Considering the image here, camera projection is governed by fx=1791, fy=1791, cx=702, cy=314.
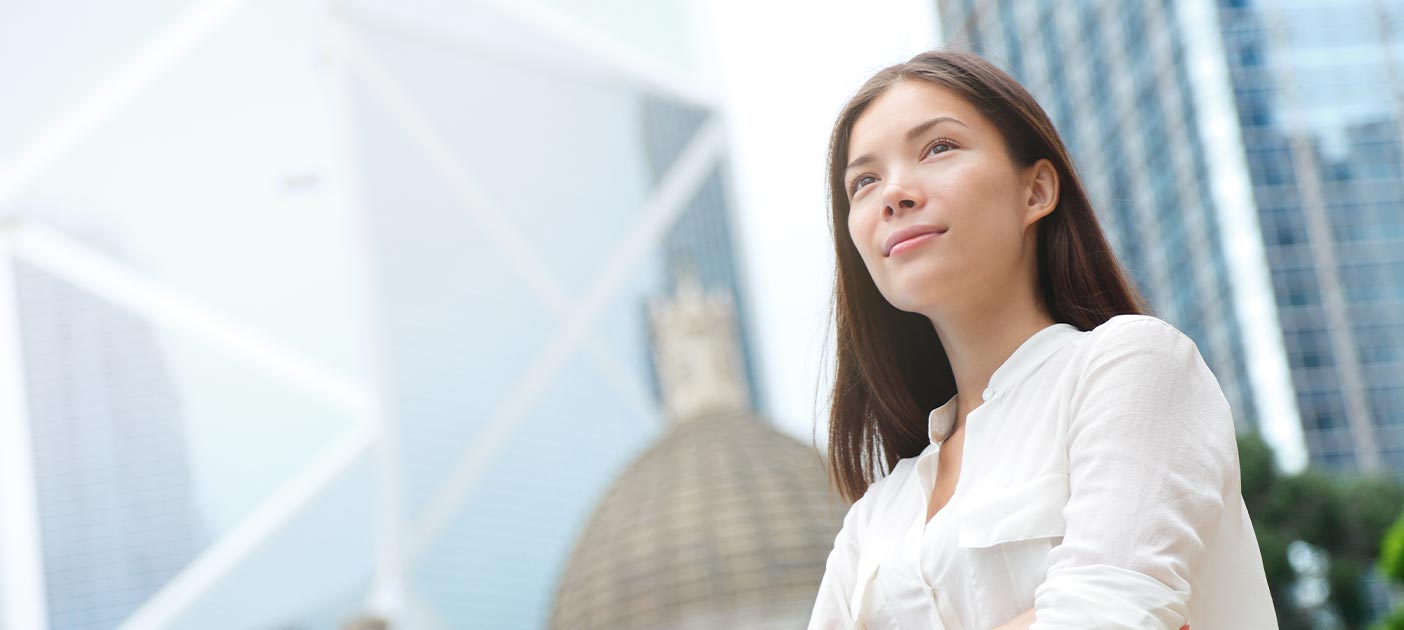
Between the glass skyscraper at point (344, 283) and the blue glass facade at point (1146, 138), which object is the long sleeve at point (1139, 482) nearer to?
the glass skyscraper at point (344, 283)

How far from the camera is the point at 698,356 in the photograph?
34375 millimetres

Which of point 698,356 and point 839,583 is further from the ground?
point 698,356

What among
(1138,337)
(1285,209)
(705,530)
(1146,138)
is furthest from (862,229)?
(1146,138)

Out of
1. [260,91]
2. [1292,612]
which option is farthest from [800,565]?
[260,91]

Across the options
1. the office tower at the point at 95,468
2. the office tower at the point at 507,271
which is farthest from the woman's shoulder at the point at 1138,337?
the office tower at the point at 507,271

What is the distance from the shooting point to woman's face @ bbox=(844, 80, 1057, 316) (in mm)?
1771

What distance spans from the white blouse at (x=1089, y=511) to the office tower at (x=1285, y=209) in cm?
3893

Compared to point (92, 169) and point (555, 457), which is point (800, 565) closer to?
point (92, 169)

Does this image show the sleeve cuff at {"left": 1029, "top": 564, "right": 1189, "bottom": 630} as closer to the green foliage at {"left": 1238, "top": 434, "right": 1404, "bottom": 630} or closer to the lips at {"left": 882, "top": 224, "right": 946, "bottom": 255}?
the lips at {"left": 882, "top": 224, "right": 946, "bottom": 255}

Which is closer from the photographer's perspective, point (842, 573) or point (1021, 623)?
point (1021, 623)

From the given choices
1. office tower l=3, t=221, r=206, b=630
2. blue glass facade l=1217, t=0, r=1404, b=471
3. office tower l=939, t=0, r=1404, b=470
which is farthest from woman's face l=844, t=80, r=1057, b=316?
blue glass facade l=1217, t=0, r=1404, b=471

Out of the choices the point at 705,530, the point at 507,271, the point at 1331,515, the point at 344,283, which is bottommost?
the point at 1331,515

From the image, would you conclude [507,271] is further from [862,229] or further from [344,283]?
[862,229]

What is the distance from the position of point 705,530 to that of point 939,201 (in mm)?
28746
